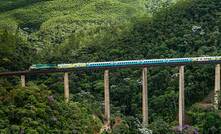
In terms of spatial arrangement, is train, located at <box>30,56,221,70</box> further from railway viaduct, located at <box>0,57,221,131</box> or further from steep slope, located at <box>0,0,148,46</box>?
steep slope, located at <box>0,0,148,46</box>

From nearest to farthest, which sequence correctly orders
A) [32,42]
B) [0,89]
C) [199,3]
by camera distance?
[0,89] → [199,3] → [32,42]

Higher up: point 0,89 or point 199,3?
point 199,3

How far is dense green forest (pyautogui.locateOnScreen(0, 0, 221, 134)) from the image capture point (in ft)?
151

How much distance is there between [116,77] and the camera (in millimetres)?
65625

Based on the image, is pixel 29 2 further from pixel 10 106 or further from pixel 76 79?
pixel 10 106

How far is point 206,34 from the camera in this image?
229 ft

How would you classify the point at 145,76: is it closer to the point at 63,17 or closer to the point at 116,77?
the point at 116,77

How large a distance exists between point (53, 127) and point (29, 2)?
61.8m

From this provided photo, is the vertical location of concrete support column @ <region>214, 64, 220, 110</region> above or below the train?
below

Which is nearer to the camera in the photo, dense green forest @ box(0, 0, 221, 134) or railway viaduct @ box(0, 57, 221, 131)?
dense green forest @ box(0, 0, 221, 134)

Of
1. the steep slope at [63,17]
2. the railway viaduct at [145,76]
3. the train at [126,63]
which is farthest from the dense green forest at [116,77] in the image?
the train at [126,63]

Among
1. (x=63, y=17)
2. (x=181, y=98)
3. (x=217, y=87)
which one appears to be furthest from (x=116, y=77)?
(x=63, y=17)

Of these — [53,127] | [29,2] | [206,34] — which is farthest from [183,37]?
[29,2]

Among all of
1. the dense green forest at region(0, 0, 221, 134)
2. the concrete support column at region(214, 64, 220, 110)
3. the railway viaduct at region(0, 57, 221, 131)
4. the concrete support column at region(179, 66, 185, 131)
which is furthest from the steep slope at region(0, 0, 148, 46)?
the concrete support column at region(214, 64, 220, 110)
